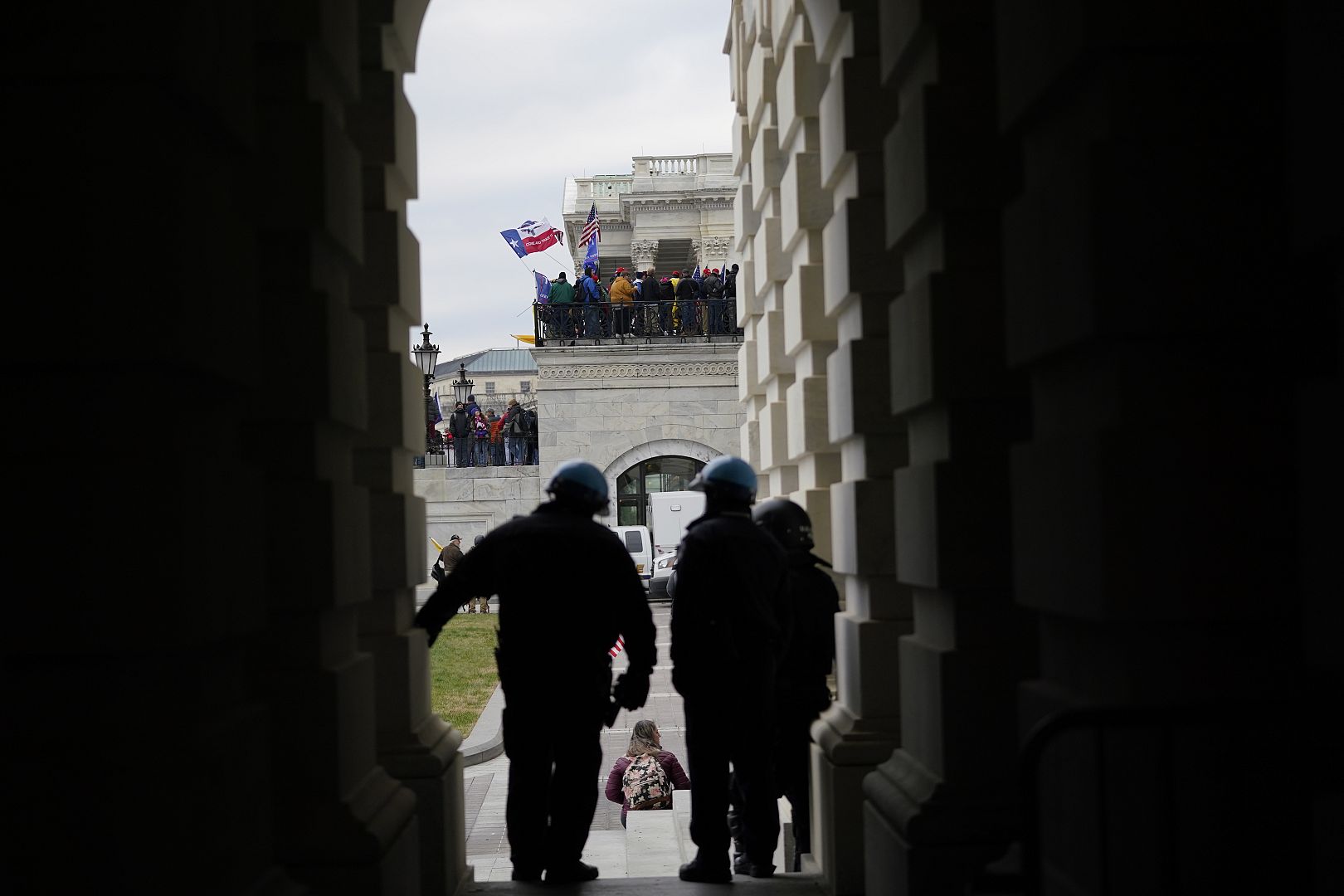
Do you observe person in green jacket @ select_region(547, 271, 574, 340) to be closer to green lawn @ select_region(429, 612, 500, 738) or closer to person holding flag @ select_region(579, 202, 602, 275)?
person holding flag @ select_region(579, 202, 602, 275)

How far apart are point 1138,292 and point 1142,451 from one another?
37cm

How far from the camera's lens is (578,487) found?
680cm

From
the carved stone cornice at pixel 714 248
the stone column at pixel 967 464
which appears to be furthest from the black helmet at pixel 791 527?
the carved stone cornice at pixel 714 248

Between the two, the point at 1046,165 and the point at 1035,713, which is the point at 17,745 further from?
the point at 1046,165

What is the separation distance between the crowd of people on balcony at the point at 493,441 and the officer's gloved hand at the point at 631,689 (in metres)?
29.0

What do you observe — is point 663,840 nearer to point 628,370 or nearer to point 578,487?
point 578,487

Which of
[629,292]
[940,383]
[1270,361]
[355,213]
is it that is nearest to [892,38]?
[940,383]

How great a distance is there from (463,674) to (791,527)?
1320 centimetres

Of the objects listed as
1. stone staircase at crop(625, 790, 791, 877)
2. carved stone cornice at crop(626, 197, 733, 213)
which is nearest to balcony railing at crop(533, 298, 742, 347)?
carved stone cornice at crop(626, 197, 733, 213)

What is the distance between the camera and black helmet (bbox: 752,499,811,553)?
7.75m

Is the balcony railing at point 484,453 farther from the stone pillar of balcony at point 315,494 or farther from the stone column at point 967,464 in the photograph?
the stone column at point 967,464

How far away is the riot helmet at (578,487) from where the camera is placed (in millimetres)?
6809

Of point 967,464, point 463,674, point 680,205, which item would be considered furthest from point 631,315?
point 967,464

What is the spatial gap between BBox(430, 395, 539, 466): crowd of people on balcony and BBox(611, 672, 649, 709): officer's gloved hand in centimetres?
2898
